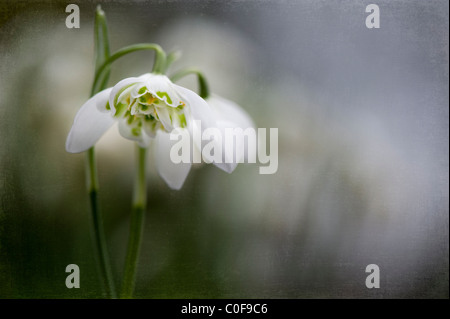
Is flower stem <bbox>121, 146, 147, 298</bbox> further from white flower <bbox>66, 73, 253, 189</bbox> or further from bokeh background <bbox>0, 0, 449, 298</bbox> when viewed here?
bokeh background <bbox>0, 0, 449, 298</bbox>

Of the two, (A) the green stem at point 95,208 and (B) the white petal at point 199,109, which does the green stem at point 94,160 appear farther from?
(B) the white petal at point 199,109

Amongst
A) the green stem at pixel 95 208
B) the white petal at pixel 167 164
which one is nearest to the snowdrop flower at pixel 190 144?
the white petal at pixel 167 164

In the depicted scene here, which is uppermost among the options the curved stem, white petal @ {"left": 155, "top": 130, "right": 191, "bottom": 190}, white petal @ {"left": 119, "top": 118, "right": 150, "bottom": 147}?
the curved stem

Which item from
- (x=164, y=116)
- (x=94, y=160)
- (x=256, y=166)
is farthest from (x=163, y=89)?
(x=256, y=166)

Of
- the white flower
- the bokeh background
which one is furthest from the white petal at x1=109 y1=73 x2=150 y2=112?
the bokeh background

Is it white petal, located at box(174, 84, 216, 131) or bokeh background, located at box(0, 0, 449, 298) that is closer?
white petal, located at box(174, 84, 216, 131)

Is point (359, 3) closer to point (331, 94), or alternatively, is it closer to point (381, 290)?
point (331, 94)
